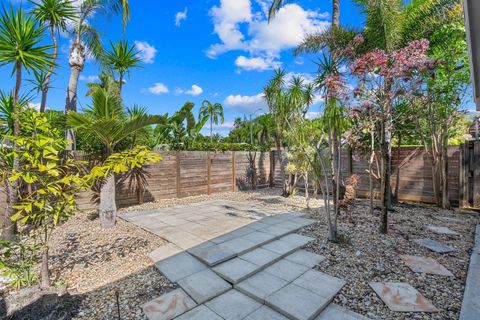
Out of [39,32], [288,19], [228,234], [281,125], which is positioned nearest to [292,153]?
[281,125]

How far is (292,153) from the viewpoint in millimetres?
7184

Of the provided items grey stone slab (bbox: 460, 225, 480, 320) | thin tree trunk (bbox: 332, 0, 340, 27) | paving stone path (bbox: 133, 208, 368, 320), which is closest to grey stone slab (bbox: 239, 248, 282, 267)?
paving stone path (bbox: 133, 208, 368, 320)

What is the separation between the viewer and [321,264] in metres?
3.10

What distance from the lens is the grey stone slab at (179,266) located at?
9.28 ft

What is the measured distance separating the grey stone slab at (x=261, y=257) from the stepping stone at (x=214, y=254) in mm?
207

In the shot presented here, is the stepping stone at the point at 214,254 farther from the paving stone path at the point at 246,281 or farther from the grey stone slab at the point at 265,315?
the grey stone slab at the point at 265,315

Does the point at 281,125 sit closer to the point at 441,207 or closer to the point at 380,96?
the point at 380,96

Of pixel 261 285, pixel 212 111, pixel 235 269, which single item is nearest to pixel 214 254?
pixel 235 269

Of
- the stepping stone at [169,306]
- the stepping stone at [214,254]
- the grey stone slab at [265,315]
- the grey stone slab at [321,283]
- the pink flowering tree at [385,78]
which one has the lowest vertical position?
the grey stone slab at [265,315]

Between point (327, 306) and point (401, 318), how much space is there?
64 cm

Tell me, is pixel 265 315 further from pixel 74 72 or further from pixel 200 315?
pixel 74 72

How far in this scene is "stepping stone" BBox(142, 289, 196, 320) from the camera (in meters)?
2.15

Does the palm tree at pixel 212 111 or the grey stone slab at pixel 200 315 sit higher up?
the palm tree at pixel 212 111

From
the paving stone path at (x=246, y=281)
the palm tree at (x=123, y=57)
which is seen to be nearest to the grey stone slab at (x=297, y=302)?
the paving stone path at (x=246, y=281)
